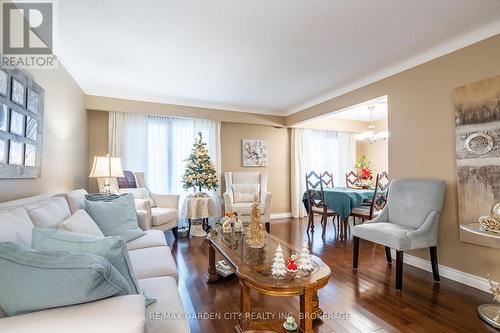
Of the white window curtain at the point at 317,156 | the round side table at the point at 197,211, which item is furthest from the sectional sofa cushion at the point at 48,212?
the white window curtain at the point at 317,156

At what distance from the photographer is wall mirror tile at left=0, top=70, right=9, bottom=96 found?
1625mm

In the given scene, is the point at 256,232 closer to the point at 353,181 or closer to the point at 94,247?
the point at 94,247

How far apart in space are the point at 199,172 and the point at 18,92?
9.09ft

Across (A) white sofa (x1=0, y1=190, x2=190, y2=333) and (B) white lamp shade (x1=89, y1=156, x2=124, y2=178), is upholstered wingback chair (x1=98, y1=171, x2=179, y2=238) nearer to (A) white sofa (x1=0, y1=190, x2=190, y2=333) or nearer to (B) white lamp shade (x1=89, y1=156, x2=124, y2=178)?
(B) white lamp shade (x1=89, y1=156, x2=124, y2=178)

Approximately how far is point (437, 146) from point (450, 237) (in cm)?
95

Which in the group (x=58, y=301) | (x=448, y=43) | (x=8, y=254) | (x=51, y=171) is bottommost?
(x=58, y=301)

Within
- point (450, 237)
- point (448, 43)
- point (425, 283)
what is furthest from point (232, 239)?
point (448, 43)

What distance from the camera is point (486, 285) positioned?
2189 mm

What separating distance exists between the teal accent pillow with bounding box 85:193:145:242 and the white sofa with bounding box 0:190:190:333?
9.2 inches

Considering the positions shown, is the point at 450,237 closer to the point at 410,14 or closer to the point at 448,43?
the point at 448,43

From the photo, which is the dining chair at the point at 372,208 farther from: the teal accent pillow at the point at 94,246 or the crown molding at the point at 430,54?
the teal accent pillow at the point at 94,246

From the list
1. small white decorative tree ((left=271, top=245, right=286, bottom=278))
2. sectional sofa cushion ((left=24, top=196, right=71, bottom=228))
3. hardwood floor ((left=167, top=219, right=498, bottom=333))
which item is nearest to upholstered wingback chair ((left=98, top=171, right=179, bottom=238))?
hardwood floor ((left=167, top=219, right=498, bottom=333))

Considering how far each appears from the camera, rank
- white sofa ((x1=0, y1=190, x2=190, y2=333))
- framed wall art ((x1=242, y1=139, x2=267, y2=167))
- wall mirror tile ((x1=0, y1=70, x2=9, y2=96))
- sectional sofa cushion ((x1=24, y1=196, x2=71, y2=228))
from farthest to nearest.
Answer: framed wall art ((x1=242, y1=139, x2=267, y2=167)) < wall mirror tile ((x1=0, y1=70, x2=9, y2=96)) < sectional sofa cushion ((x1=24, y1=196, x2=71, y2=228)) < white sofa ((x1=0, y1=190, x2=190, y2=333))

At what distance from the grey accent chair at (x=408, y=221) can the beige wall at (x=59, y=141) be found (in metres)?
3.09
